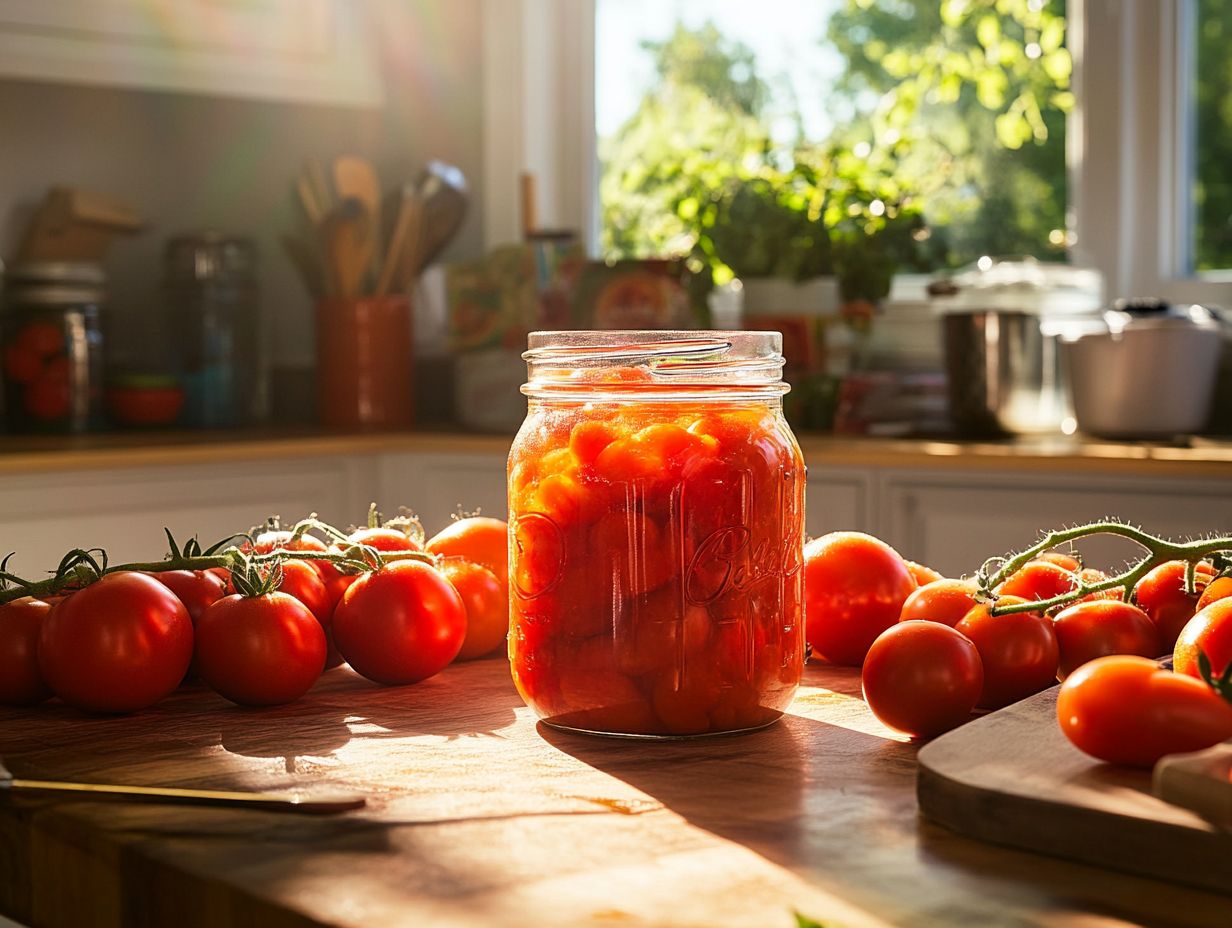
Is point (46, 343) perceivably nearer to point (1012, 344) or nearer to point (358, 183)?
point (358, 183)

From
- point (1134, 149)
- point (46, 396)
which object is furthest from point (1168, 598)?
point (46, 396)

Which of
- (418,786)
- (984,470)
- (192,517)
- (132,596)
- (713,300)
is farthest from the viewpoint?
(713,300)

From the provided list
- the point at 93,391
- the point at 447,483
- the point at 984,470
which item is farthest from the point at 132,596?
the point at 93,391

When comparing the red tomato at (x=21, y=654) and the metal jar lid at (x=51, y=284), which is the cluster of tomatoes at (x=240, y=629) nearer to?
the red tomato at (x=21, y=654)

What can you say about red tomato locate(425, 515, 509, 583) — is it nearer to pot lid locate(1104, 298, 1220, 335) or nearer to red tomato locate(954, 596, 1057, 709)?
red tomato locate(954, 596, 1057, 709)

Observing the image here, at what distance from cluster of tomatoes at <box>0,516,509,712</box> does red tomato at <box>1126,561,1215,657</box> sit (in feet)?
1.35

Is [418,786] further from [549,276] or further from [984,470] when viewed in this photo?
[549,276]

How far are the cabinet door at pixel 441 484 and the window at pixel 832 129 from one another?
0.64m

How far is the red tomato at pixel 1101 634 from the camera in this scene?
0.88m

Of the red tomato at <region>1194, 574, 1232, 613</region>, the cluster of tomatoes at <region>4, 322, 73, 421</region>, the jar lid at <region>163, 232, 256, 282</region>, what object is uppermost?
the jar lid at <region>163, 232, 256, 282</region>

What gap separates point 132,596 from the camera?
87cm

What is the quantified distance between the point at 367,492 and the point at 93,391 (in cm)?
59

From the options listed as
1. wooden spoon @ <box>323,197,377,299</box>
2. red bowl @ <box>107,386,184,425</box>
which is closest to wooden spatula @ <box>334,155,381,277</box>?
wooden spoon @ <box>323,197,377,299</box>

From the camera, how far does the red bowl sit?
3090mm
